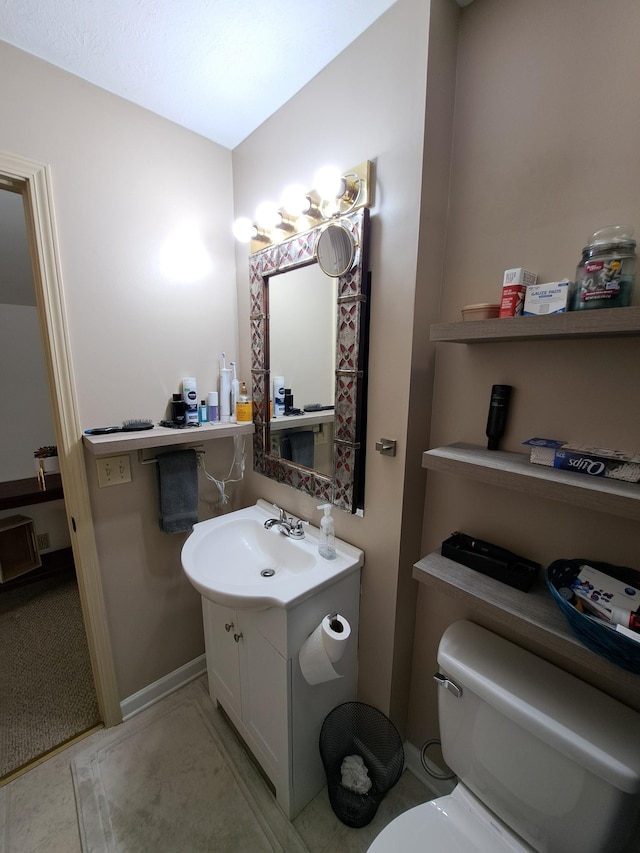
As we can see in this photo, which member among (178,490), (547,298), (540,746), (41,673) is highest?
(547,298)

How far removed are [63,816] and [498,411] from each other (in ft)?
6.49

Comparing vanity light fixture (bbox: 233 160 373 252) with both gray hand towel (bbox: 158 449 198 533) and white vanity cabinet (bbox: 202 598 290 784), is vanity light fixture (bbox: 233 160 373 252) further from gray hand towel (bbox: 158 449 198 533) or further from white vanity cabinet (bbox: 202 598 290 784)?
white vanity cabinet (bbox: 202 598 290 784)

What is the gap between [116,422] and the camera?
1.35 m

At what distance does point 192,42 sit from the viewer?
103 centimetres

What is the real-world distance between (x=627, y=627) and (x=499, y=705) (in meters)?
0.37

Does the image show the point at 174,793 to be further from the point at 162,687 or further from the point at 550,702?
the point at 550,702

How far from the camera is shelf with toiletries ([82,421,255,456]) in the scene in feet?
3.88

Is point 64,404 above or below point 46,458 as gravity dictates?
above

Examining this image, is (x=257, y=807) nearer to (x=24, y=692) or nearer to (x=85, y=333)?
(x=24, y=692)

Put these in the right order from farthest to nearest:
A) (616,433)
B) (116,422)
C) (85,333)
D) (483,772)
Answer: (116,422) < (85,333) < (483,772) < (616,433)

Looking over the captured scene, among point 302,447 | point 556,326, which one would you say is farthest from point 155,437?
point 556,326

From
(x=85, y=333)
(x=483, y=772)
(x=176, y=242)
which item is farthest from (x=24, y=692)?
(x=176, y=242)

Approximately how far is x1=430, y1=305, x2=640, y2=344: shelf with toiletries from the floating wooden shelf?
263 cm

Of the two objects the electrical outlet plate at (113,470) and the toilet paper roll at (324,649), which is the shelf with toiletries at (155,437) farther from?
the toilet paper roll at (324,649)
